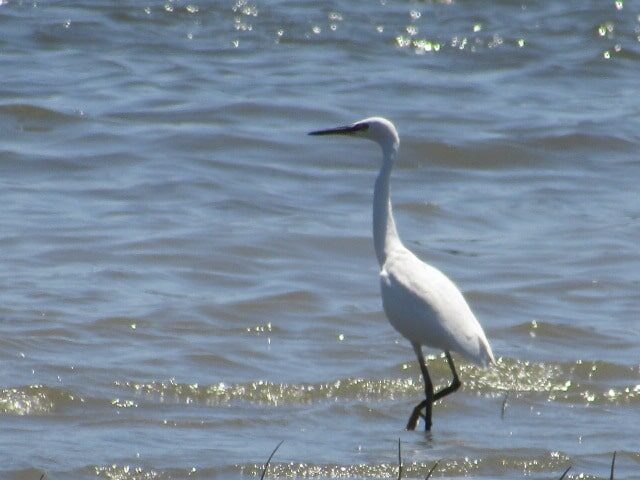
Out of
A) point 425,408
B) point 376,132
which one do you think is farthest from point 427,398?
point 376,132

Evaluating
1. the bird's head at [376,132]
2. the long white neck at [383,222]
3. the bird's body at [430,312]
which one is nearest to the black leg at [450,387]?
the bird's body at [430,312]

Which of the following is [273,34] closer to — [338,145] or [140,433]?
[338,145]

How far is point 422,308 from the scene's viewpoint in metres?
6.52

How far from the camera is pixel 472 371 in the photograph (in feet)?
24.4

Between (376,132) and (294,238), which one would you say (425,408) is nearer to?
(376,132)

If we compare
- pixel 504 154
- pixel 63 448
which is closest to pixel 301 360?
pixel 63 448

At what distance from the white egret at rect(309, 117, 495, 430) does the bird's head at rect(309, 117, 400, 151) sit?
4cm

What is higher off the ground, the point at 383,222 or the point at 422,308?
the point at 383,222

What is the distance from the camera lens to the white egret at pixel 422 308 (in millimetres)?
6395

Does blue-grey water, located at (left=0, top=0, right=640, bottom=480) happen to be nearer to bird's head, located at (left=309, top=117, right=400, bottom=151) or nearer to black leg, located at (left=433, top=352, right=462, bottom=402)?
black leg, located at (left=433, top=352, right=462, bottom=402)

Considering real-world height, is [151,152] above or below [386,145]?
below

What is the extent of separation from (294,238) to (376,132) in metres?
2.57

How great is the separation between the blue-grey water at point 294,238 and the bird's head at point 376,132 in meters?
1.21

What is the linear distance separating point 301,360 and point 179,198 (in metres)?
3.35
